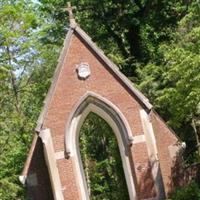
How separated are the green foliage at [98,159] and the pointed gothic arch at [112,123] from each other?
669cm

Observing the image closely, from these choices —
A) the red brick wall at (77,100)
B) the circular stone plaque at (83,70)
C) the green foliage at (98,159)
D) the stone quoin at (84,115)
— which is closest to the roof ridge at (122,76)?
the stone quoin at (84,115)

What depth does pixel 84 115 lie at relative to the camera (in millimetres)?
20828

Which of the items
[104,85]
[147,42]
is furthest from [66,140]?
[147,42]

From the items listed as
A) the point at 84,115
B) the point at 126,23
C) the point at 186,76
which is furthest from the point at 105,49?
the point at 186,76

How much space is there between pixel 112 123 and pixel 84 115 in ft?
3.62

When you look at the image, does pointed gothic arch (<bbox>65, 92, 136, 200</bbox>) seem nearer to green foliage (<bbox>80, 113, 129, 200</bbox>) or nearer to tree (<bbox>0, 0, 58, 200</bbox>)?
tree (<bbox>0, 0, 58, 200</bbox>)

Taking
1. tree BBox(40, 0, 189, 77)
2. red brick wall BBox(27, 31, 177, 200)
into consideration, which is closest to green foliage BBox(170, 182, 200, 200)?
red brick wall BBox(27, 31, 177, 200)

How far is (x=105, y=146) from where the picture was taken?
31422 millimetres

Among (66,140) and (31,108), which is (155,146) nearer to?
(66,140)

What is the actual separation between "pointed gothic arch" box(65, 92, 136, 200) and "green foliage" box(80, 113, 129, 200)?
21.9 feet

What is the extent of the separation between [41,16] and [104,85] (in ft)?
41.4

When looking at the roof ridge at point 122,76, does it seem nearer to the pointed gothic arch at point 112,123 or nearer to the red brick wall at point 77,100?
the red brick wall at point 77,100

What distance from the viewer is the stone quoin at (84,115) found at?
19.8 m

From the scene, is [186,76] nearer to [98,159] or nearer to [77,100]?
[77,100]
